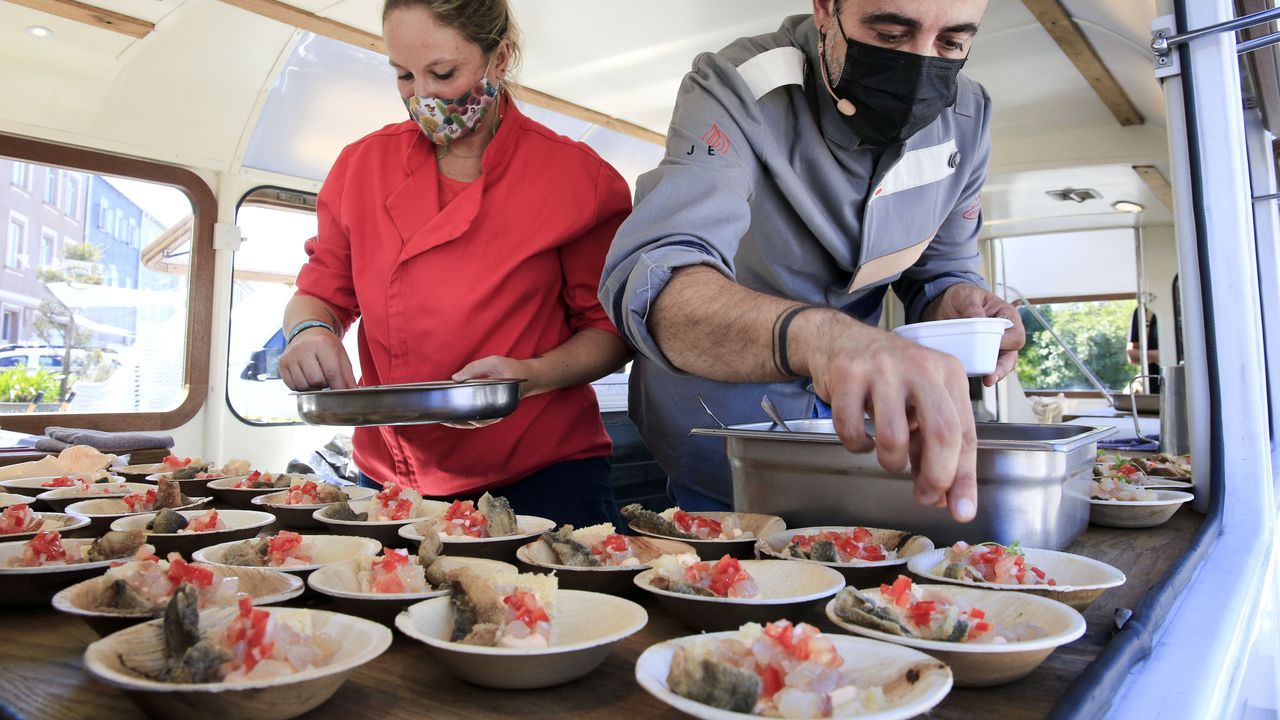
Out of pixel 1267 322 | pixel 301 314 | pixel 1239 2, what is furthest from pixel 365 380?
pixel 1267 322

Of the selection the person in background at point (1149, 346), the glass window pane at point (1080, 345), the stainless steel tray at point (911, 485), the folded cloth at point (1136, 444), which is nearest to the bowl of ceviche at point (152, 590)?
the stainless steel tray at point (911, 485)

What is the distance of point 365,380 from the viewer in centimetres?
193

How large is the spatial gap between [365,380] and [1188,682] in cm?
166

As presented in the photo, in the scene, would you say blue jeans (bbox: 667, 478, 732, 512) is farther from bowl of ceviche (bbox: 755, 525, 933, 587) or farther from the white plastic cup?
the white plastic cup

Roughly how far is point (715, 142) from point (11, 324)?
13.5ft

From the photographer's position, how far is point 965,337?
46.3 inches

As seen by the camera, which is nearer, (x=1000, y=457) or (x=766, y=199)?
(x=1000, y=457)

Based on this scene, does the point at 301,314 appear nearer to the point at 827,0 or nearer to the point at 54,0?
the point at 827,0

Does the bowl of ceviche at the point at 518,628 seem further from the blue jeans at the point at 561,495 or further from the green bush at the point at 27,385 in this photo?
the green bush at the point at 27,385

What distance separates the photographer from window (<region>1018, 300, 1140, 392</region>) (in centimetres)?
1172

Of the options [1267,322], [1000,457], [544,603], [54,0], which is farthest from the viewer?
[54,0]

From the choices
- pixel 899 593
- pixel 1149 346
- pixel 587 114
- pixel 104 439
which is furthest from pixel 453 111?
pixel 1149 346

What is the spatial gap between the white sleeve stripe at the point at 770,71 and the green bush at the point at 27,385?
4.04 m

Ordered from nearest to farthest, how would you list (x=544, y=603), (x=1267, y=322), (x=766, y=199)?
(x=544, y=603), (x=766, y=199), (x=1267, y=322)
